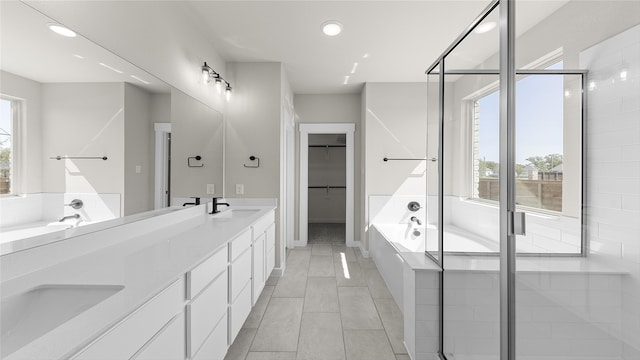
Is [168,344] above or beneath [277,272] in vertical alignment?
above

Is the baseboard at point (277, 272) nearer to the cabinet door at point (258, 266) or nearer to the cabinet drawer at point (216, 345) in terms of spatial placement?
the cabinet door at point (258, 266)

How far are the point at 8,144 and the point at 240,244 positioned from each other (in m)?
1.31

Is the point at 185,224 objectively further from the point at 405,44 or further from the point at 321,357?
the point at 405,44

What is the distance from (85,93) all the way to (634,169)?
2.07 meters

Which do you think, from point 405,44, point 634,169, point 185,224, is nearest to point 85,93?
point 185,224

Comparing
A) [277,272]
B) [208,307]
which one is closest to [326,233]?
[277,272]

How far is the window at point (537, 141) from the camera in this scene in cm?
85

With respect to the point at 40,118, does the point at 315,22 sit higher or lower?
higher

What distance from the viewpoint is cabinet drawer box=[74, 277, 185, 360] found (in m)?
0.74

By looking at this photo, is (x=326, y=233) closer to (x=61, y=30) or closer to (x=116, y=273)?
(x=116, y=273)

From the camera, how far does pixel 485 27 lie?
133 centimetres

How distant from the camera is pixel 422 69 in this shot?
12.3 feet

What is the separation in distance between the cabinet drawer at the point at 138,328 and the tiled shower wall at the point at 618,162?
1322mm

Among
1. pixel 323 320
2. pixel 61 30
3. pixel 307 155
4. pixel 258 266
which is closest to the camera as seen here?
pixel 61 30
